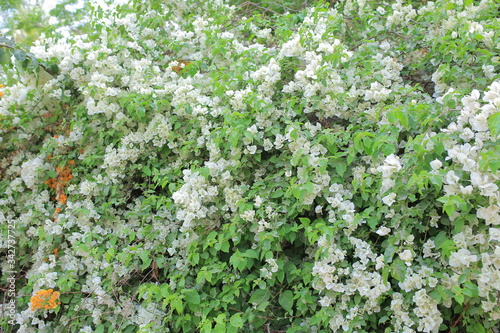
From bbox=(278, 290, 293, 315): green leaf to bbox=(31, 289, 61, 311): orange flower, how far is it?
64.4 inches

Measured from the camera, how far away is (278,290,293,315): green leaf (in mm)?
2417

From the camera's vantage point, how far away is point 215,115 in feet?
9.68

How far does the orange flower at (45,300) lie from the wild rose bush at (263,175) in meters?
0.09

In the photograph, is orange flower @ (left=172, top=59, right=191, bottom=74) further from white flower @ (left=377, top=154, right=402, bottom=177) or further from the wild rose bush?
white flower @ (left=377, top=154, right=402, bottom=177)

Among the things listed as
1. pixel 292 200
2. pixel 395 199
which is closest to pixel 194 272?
pixel 292 200

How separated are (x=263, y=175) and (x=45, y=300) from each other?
177cm

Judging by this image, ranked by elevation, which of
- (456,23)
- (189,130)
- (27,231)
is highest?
(456,23)

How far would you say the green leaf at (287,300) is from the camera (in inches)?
95.2

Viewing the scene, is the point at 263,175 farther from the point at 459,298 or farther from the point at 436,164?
the point at 459,298

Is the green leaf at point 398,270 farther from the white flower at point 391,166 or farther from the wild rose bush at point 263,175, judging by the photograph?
the white flower at point 391,166

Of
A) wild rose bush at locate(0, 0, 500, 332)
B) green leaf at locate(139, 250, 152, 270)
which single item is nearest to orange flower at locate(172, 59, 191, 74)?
wild rose bush at locate(0, 0, 500, 332)

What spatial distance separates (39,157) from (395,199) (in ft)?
10.2

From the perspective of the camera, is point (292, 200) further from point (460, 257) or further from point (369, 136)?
point (460, 257)

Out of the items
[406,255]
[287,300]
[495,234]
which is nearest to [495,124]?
[495,234]
